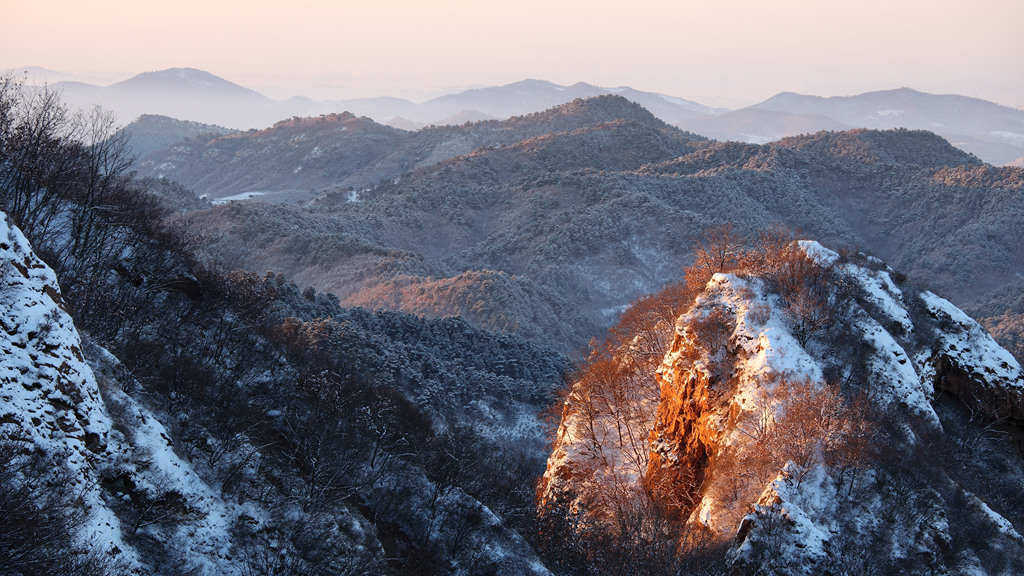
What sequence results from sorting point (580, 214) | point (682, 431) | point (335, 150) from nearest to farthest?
point (682, 431)
point (580, 214)
point (335, 150)

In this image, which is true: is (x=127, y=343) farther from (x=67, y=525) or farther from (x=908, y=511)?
(x=908, y=511)

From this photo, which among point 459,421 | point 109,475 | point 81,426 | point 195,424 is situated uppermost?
point 81,426

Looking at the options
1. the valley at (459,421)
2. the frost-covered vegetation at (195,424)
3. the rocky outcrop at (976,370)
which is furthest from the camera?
the rocky outcrop at (976,370)

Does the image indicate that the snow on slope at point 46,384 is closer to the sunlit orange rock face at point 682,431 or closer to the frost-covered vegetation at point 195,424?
the frost-covered vegetation at point 195,424

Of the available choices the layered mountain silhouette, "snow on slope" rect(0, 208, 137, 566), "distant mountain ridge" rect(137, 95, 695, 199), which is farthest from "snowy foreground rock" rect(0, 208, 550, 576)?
"distant mountain ridge" rect(137, 95, 695, 199)

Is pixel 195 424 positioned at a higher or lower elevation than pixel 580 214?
higher

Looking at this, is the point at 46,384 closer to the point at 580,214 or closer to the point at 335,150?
the point at 580,214

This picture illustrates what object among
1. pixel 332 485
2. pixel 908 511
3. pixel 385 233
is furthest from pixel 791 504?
pixel 385 233

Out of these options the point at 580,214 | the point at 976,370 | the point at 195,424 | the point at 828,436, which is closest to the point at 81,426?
the point at 195,424

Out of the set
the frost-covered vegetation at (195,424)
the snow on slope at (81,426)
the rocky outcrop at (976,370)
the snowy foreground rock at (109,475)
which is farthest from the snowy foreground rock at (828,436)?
the snow on slope at (81,426)
